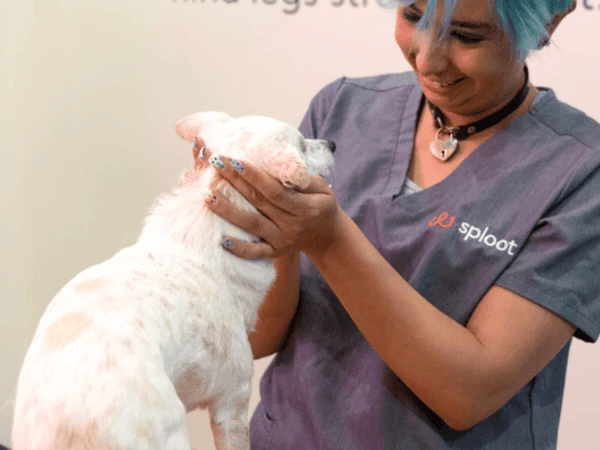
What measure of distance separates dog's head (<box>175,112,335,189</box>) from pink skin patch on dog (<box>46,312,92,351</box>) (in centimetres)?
27

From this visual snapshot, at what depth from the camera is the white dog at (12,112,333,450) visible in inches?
25.6

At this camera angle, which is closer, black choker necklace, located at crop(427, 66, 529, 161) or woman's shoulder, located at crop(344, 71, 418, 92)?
black choker necklace, located at crop(427, 66, 529, 161)

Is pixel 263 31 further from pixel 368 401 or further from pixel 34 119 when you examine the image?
pixel 368 401

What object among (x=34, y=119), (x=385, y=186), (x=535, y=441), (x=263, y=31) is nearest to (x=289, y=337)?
(x=385, y=186)

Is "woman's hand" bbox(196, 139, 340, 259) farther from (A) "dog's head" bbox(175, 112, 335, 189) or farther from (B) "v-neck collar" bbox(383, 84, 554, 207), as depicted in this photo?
(B) "v-neck collar" bbox(383, 84, 554, 207)

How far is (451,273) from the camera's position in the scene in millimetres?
938

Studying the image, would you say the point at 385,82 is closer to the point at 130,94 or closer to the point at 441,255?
the point at 441,255

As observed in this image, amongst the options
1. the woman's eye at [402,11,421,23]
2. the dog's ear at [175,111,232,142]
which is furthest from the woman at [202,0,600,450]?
the dog's ear at [175,111,232,142]

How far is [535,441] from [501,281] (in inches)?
9.9

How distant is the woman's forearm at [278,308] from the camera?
102cm

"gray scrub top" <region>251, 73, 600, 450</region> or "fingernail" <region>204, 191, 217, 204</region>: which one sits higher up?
"fingernail" <region>204, 191, 217, 204</region>

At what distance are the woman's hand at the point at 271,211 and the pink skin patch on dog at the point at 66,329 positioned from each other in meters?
0.20

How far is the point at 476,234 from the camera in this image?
0.93 m

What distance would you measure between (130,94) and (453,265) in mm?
1031
